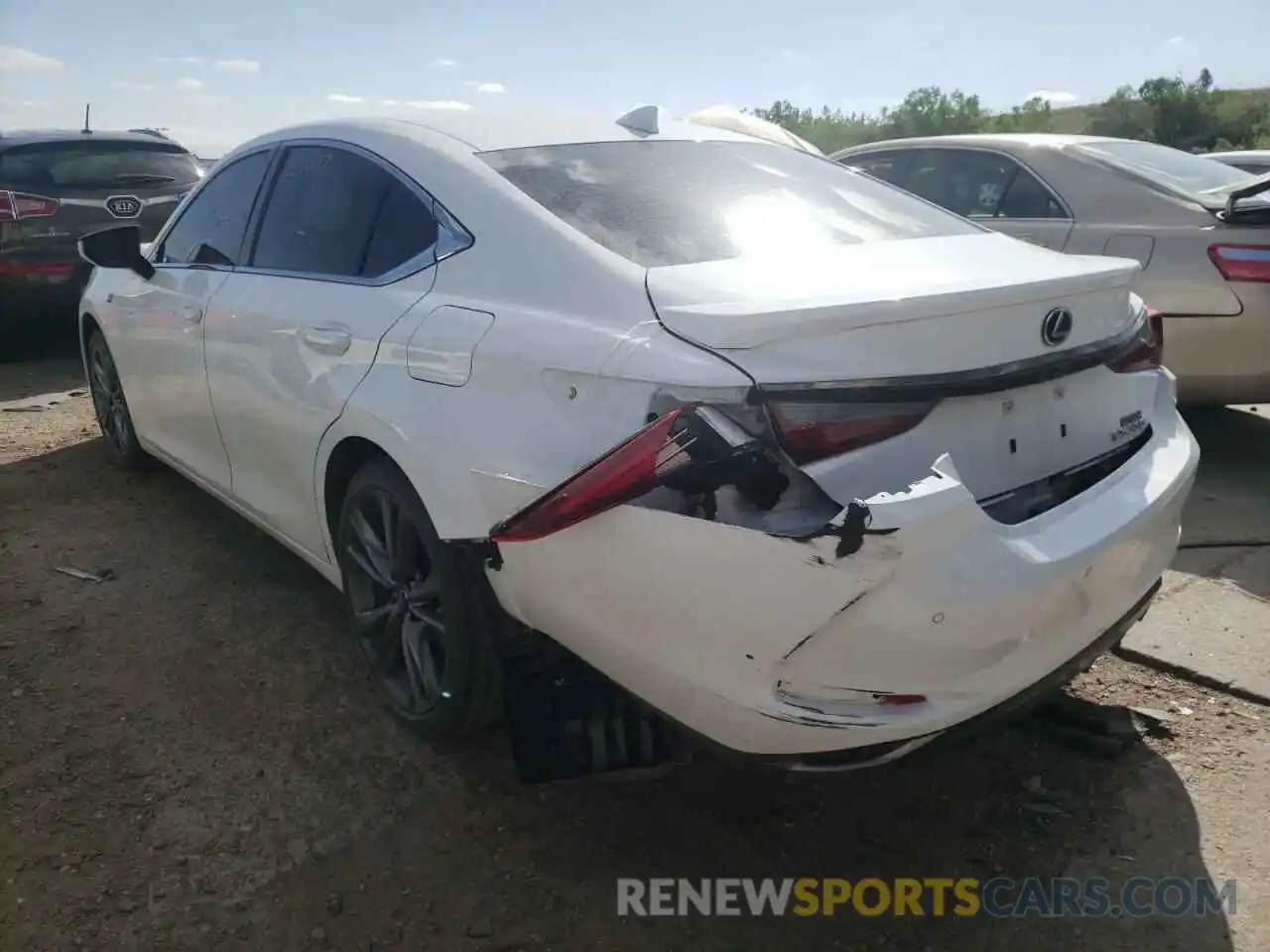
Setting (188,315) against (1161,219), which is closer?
(188,315)

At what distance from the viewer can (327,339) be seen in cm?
278

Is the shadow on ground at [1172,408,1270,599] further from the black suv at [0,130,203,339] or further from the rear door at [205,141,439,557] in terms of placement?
the black suv at [0,130,203,339]

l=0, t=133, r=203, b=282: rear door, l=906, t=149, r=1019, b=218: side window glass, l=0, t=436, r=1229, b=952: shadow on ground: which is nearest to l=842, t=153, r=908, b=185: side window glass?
l=906, t=149, r=1019, b=218: side window glass

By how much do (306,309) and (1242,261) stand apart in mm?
3873

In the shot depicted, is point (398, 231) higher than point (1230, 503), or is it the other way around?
point (398, 231)

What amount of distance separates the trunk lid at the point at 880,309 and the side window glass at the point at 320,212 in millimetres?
1153

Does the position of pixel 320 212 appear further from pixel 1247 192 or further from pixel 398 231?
pixel 1247 192

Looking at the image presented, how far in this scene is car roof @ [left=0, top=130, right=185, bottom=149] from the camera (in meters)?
7.66

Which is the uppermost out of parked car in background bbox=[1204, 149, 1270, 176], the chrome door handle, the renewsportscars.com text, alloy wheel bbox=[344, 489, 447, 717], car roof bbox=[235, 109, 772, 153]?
parked car in background bbox=[1204, 149, 1270, 176]

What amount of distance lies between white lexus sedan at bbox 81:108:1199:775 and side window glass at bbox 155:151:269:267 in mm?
503

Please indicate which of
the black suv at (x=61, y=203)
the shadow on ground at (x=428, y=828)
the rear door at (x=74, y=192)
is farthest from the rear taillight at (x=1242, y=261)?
the rear door at (x=74, y=192)

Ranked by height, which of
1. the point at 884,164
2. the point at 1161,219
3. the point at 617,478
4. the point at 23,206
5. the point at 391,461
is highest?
the point at 884,164

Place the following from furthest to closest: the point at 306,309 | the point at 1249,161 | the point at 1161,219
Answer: the point at 1249,161 → the point at 1161,219 → the point at 306,309

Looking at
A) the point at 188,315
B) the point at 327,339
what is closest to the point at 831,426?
the point at 327,339
